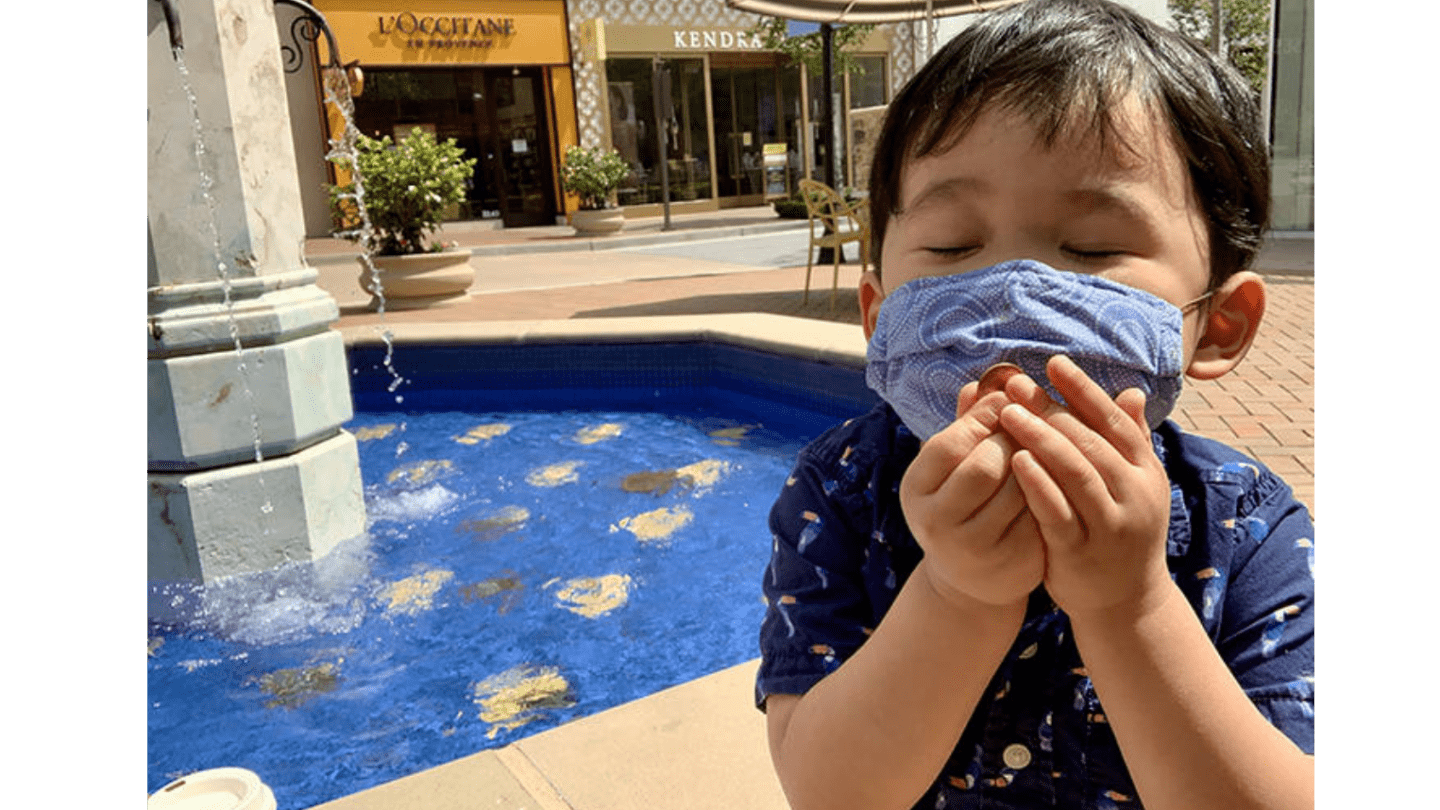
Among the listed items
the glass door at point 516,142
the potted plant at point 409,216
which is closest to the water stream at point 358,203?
the potted plant at point 409,216

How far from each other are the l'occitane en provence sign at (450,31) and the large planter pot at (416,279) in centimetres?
1023

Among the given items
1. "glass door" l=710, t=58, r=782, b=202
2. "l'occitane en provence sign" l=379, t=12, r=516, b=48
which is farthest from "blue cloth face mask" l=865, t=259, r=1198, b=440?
"glass door" l=710, t=58, r=782, b=202

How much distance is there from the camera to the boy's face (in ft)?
3.49

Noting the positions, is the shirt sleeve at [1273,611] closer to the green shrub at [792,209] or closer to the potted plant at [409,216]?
the potted plant at [409,216]

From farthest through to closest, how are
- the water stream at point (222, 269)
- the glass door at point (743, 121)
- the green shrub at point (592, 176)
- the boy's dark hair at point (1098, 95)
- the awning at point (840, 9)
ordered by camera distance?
the glass door at point (743, 121), the green shrub at point (592, 176), the awning at point (840, 9), the water stream at point (222, 269), the boy's dark hair at point (1098, 95)

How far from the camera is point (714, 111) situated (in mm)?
23109

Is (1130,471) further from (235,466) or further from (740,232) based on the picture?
(740,232)

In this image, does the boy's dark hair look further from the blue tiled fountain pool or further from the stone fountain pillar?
the stone fountain pillar

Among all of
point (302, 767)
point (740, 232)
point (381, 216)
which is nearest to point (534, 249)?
point (740, 232)

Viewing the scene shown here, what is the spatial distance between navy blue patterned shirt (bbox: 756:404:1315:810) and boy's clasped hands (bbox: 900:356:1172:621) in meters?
0.35

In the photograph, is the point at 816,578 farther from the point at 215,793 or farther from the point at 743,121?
the point at 743,121

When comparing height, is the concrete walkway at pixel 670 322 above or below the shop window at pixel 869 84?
below

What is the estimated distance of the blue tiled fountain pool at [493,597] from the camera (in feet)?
10.1

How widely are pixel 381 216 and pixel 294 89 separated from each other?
10591 millimetres
